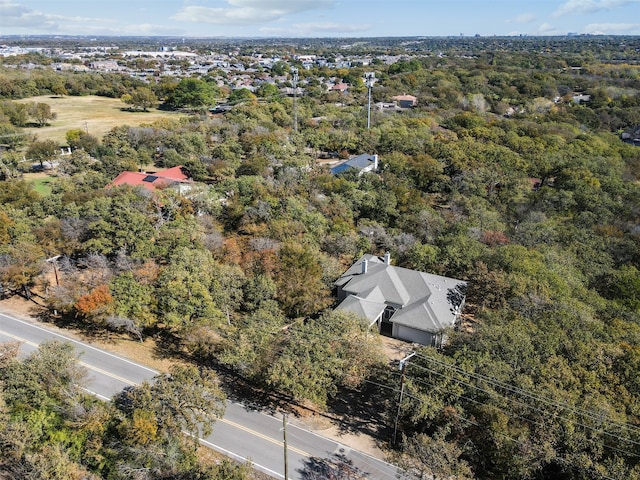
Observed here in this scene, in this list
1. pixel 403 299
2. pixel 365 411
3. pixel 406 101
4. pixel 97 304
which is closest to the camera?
pixel 365 411

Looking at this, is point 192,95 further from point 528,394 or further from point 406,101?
point 528,394

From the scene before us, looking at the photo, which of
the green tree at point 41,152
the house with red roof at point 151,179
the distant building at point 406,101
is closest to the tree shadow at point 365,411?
the house with red roof at point 151,179

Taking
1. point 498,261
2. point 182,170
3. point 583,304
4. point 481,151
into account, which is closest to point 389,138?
point 481,151

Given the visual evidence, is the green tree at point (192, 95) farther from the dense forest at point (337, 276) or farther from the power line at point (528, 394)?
the power line at point (528, 394)

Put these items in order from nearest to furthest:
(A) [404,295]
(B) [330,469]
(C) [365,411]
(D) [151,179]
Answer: (B) [330,469]
(C) [365,411]
(A) [404,295]
(D) [151,179]

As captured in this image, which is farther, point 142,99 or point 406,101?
point 406,101

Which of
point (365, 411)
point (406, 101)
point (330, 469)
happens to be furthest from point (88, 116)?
point (330, 469)

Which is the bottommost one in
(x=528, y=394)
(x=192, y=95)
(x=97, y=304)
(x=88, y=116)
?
(x=528, y=394)
